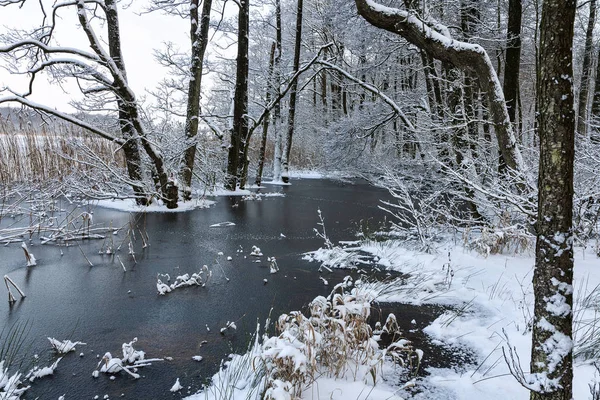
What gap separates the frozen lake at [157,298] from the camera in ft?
8.49

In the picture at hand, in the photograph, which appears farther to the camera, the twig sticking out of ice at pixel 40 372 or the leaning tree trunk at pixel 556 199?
the twig sticking out of ice at pixel 40 372

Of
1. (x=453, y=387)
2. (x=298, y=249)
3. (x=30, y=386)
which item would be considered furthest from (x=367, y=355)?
(x=298, y=249)

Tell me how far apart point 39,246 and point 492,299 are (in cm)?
636

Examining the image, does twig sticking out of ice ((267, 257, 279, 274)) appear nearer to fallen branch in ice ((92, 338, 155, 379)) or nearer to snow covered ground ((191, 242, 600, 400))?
snow covered ground ((191, 242, 600, 400))

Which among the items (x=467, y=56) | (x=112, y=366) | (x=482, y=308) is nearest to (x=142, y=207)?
(x=112, y=366)

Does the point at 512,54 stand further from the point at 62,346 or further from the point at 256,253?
the point at 62,346

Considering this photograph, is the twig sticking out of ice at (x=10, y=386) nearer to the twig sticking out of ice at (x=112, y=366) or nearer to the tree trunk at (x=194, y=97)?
the twig sticking out of ice at (x=112, y=366)

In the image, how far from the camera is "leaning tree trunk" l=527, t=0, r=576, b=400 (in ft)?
4.88

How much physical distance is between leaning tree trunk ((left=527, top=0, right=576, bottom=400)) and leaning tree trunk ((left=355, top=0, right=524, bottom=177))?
3814 millimetres

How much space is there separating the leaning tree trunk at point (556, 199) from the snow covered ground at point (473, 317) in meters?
0.22

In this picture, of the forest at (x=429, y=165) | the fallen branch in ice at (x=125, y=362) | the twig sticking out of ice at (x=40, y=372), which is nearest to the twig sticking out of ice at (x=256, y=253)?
the forest at (x=429, y=165)

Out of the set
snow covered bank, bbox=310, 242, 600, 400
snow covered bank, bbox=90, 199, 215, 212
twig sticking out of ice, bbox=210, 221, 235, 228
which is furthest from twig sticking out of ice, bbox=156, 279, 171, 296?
snow covered bank, bbox=90, 199, 215, 212

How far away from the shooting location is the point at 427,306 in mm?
3936

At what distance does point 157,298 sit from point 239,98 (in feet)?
31.1
